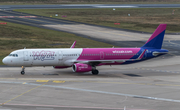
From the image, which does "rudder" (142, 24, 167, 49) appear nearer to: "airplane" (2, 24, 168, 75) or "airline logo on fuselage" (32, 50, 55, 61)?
"airplane" (2, 24, 168, 75)

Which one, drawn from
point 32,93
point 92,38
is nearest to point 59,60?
point 32,93

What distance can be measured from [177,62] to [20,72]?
33.8 metres

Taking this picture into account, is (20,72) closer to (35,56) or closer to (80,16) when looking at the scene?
(35,56)

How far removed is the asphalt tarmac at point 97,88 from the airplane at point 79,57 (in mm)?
1901

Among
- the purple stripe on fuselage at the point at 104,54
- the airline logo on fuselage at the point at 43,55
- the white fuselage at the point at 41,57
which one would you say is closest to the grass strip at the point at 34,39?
the white fuselage at the point at 41,57

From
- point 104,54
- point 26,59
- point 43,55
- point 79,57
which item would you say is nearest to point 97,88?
point 79,57

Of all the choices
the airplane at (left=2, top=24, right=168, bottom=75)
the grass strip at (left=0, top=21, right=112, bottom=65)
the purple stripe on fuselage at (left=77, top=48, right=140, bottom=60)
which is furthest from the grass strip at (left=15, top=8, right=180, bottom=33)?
the purple stripe on fuselage at (left=77, top=48, right=140, bottom=60)

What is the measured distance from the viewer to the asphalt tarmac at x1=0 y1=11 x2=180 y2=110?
3178 centimetres

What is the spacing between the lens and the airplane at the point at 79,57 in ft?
161

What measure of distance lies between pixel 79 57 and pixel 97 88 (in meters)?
12.4

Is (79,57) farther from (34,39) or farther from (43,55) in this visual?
(34,39)

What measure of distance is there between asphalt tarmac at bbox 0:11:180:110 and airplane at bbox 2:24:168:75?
1.90 meters

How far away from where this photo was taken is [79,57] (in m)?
51.4

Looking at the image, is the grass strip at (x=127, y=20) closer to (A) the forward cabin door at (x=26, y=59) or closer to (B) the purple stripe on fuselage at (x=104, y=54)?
(B) the purple stripe on fuselage at (x=104, y=54)
